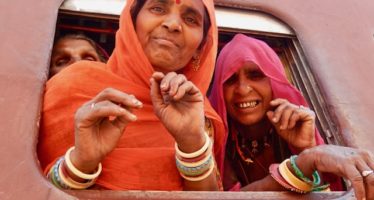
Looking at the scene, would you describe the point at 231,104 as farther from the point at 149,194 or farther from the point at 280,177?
the point at 149,194

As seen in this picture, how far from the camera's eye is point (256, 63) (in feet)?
5.68

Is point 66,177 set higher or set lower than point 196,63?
lower

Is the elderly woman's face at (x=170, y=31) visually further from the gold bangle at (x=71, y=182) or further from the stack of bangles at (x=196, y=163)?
the gold bangle at (x=71, y=182)

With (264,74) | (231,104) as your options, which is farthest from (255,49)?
(231,104)

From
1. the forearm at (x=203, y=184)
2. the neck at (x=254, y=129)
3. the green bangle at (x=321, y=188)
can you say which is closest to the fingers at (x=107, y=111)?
the forearm at (x=203, y=184)

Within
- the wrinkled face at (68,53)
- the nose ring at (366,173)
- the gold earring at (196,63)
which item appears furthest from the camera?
the wrinkled face at (68,53)

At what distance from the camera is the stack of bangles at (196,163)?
1.18 m

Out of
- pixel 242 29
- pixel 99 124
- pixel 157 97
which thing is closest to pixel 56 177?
pixel 99 124

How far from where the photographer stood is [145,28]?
4.73 ft

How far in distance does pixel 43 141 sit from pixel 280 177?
2.22 ft

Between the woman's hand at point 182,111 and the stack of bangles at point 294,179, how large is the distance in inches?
11.1

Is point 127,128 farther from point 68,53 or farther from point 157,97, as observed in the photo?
point 68,53

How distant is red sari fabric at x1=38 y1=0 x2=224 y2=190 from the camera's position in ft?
3.96

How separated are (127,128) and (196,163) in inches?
9.3
